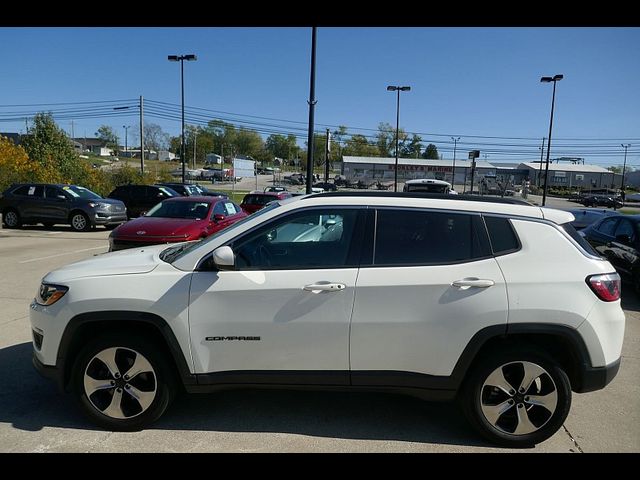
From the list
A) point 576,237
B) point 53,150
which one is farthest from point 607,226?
point 53,150

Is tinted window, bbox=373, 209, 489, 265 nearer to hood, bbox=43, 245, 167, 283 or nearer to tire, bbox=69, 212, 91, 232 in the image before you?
hood, bbox=43, 245, 167, 283

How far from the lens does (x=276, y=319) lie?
3.13 metres

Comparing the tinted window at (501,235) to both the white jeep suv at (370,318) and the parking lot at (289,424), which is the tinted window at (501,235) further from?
the parking lot at (289,424)

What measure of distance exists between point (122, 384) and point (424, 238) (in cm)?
237

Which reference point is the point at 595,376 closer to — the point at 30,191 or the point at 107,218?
the point at 107,218

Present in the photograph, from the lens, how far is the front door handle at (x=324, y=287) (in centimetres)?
310

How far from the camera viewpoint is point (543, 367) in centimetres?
315

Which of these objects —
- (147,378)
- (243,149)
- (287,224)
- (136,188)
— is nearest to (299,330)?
(287,224)

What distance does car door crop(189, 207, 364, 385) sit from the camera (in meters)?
3.12

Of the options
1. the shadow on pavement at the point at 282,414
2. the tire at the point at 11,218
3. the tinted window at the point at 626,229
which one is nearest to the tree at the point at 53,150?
the tire at the point at 11,218

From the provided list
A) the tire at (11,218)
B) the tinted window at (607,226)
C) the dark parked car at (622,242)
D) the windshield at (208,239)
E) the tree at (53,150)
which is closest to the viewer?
the windshield at (208,239)

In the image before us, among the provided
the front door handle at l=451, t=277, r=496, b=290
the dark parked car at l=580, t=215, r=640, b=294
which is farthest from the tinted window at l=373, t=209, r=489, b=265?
the dark parked car at l=580, t=215, r=640, b=294

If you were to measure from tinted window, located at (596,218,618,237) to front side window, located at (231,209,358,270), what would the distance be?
7.38 meters
